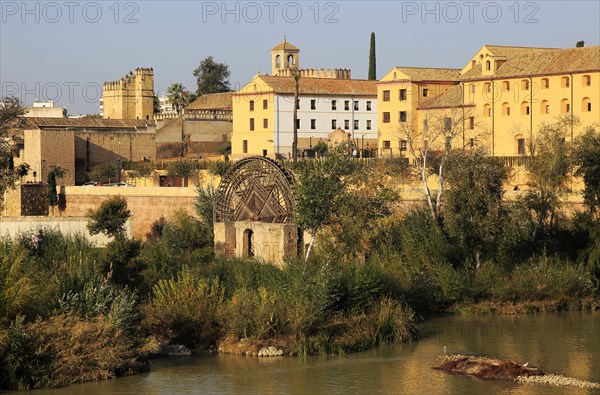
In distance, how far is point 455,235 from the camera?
113 ft

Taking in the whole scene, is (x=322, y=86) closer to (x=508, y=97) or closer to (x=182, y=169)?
(x=182, y=169)

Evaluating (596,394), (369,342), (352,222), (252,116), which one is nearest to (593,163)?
(352,222)

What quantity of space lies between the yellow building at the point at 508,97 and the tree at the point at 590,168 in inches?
335

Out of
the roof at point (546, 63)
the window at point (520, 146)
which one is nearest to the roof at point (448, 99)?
the roof at point (546, 63)

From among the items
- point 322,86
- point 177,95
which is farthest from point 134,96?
point 322,86

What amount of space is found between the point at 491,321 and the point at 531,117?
2160 cm

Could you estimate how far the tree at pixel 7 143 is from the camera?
173ft

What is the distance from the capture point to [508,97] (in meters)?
52.8

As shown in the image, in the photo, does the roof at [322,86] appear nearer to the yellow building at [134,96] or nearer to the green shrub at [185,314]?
the yellow building at [134,96]

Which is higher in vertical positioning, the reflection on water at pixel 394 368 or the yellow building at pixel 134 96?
the yellow building at pixel 134 96

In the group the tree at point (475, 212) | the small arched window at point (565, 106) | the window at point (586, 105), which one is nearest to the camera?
the tree at point (475, 212)

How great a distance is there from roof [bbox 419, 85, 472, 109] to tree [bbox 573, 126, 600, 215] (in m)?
17.7

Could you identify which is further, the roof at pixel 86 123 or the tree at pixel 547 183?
the roof at pixel 86 123

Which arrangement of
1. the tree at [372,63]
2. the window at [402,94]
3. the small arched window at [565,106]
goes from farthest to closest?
the tree at [372,63]
the window at [402,94]
the small arched window at [565,106]
